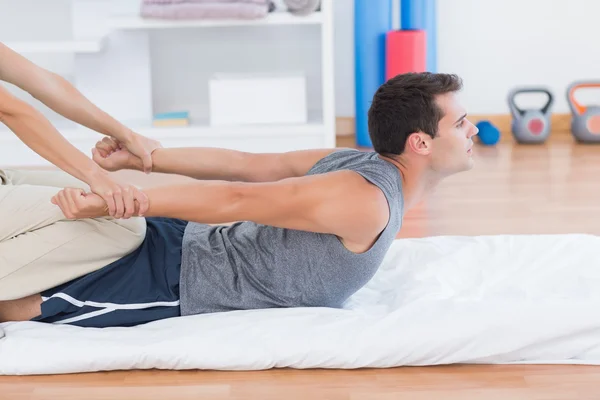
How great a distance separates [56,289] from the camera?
6.58 ft

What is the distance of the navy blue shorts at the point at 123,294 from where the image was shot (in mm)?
2004

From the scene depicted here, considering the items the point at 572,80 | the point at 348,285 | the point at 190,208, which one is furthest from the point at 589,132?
the point at 190,208

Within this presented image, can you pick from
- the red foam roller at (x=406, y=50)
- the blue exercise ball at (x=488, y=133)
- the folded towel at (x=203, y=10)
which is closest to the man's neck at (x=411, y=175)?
the folded towel at (x=203, y=10)

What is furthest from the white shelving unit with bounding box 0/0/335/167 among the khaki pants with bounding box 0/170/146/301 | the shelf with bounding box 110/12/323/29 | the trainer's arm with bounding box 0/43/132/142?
the khaki pants with bounding box 0/170/146/301

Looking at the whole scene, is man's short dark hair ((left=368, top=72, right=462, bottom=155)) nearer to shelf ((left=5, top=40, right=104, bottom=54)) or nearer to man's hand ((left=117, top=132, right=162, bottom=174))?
man's hand ((left=117, top=132, right=162, bottom=174))

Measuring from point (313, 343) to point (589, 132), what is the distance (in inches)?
111

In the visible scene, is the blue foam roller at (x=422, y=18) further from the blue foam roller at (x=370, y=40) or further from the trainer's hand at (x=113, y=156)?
the trainer's hand at (x=113, y=156)

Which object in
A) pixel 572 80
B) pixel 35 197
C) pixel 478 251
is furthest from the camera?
pixel 572 80

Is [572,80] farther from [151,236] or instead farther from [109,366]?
[109,366]

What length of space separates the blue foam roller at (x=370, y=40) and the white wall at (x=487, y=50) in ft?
0.77

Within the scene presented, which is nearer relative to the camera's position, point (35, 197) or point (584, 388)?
point (584, 388)

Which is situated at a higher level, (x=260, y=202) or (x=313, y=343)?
(x=260, y=202)

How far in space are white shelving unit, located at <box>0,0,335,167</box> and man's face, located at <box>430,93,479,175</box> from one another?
1.89m

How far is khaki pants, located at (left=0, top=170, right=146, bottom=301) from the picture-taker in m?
1.94
